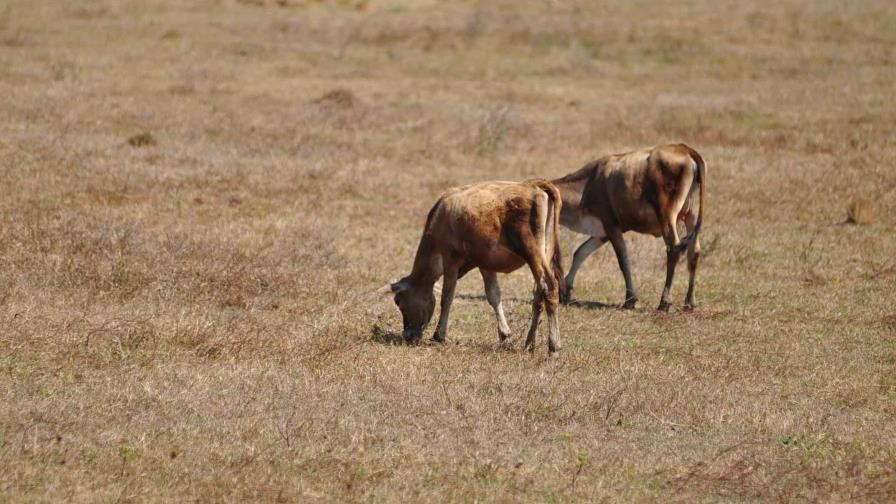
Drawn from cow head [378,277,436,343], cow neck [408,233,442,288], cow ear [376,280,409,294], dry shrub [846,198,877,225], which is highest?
cow neck [408,233,442,288]

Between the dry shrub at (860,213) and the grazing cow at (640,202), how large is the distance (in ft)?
15.1

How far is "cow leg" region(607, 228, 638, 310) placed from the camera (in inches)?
516

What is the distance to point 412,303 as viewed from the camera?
36.4 ft

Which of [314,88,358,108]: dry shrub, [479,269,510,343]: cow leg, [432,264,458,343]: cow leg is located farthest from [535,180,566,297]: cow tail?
[314,88,358,108]: dry shrub

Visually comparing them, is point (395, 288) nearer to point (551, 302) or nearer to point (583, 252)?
point (551, 302)

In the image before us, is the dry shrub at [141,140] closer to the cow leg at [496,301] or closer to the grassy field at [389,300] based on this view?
the grassy field at [389,300]

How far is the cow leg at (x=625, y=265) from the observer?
13.1 metres

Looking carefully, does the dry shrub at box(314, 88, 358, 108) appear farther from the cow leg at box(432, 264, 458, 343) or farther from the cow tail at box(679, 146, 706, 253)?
the cow leg at box(432, 264, 458, 343)

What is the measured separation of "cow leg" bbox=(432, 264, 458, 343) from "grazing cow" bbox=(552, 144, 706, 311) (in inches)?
92.3

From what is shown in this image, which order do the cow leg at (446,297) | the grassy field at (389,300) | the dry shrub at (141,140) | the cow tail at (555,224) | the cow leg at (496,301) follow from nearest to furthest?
the grassy field at (389,300) → the cow tail at (555,224) → the cow leg at (446,297) → the cow leg at (496,301) → the dry shrub at (141,140)

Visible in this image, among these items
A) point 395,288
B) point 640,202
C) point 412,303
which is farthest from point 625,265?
point 395,288

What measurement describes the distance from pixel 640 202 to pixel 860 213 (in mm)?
5273

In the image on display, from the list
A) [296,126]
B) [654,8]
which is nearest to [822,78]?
[654,8]

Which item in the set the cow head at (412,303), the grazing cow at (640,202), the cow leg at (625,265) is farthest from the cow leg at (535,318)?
the cow leg at (625,265)
